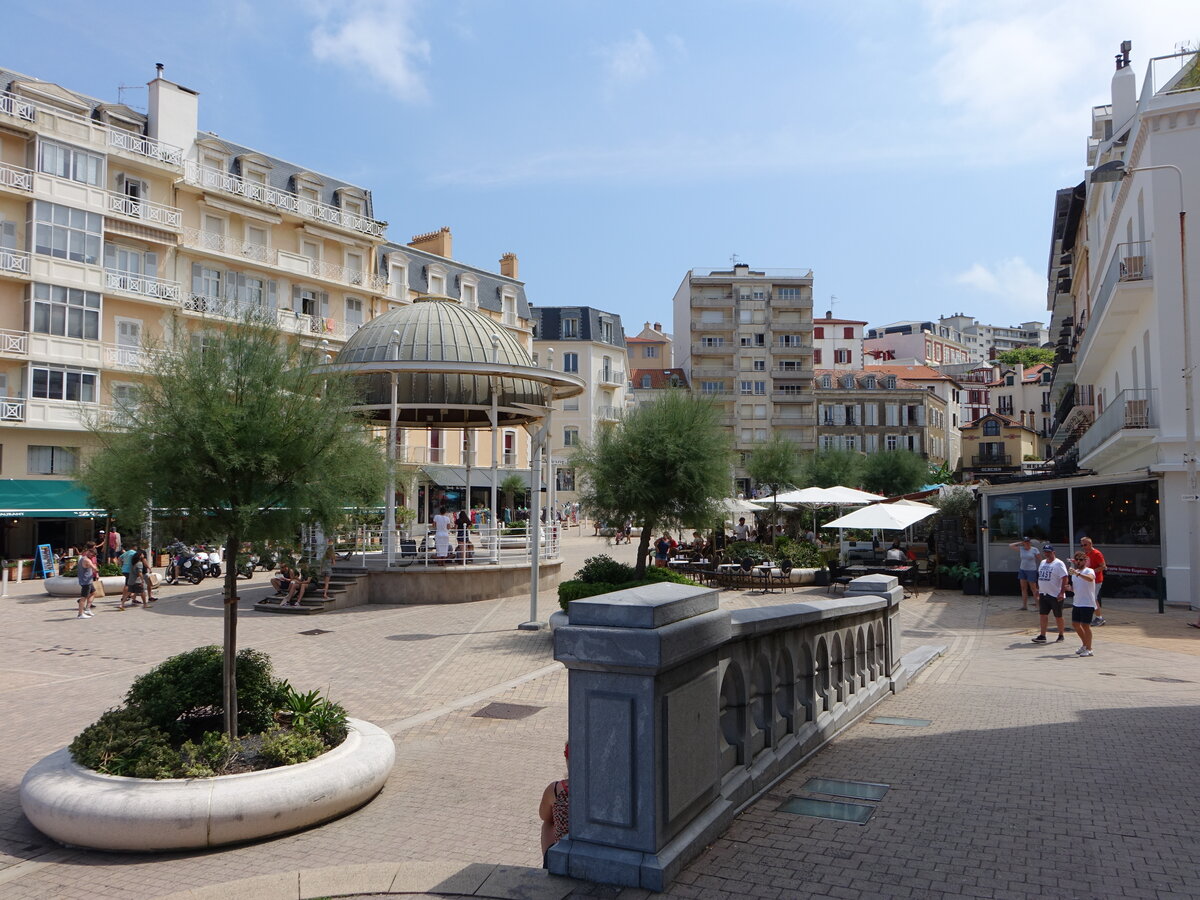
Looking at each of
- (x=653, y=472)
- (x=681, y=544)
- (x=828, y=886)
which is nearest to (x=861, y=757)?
(x=828, y=886)

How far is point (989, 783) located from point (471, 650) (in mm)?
9323

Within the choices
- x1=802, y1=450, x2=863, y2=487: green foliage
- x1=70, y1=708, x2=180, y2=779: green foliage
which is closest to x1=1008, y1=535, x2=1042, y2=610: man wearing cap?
x1=70, y1=708, x2=180, y2=779: green foliage

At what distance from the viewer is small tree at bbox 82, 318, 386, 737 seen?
698 cm

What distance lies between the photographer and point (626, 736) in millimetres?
3969

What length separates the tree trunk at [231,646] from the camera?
6977 mm

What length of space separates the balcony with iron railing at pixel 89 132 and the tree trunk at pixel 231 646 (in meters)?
30.7

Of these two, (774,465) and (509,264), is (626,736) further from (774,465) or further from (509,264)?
(509,264)

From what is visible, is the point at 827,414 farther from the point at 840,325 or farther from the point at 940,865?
the point at 940,865

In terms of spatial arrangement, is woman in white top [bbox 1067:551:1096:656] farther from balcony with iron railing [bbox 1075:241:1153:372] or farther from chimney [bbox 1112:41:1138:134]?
chimney [bbox 1112:41:1138:134]

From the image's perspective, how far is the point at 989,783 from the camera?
19.6ft

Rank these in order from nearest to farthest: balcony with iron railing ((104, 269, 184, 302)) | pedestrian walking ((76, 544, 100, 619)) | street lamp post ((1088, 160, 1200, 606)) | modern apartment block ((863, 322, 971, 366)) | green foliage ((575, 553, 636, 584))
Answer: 1. green foliage ((575, 553, 636, 584))
2. street lamp post ((1088, 160, 1200, 606))
3. pedestrian walking ((76, 544, 100, 619))
4. balcony with iron railing ((104, 269, 184, 302))
5. modern apartment block ((863, 322, 971, 366))

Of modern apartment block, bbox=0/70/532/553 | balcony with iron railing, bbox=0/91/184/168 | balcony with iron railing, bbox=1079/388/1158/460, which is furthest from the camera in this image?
balcony with iron railing, bbox=0/91/184/168

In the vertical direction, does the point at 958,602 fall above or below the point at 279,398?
below

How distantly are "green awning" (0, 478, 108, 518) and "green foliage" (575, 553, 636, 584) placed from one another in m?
20.1
